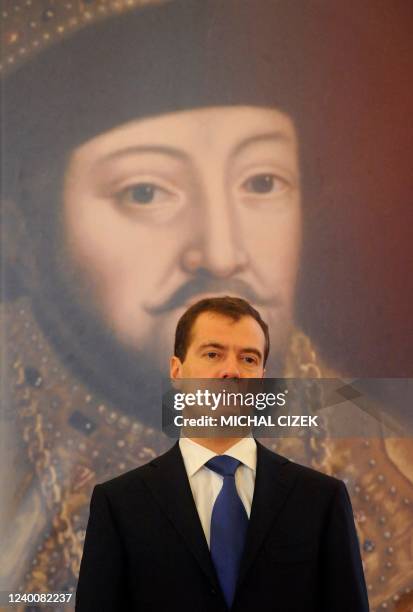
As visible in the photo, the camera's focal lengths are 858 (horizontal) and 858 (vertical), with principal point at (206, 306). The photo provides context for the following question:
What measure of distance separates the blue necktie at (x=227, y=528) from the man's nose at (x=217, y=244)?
691 millimetres

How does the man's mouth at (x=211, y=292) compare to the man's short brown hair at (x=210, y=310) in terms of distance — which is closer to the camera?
the man's short brown hair at (x=210, y=310)

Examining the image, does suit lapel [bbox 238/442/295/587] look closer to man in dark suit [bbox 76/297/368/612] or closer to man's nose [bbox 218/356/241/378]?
man in dark suit [bbox 76/297/368/612]

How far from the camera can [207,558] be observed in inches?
61.9

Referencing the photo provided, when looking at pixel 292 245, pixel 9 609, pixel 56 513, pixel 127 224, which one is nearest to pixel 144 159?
pixel 127 224

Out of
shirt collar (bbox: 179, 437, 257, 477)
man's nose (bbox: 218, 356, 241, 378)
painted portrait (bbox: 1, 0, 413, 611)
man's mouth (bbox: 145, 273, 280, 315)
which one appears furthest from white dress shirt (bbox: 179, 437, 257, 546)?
man's mouth (bbox: 145, 273, 280, 315)

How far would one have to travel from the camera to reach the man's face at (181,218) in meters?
2.25

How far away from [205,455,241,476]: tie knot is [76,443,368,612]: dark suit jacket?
0.24 ft

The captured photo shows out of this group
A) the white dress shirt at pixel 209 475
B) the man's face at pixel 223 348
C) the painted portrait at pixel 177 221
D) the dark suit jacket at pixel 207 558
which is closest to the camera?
the dark suit jacket at pixel 207 558

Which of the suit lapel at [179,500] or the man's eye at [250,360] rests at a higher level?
the man's eye at [250,360]

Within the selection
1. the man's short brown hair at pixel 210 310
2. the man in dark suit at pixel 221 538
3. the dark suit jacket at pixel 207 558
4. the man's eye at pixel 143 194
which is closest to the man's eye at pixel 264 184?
the man's eye at pixel 143 194

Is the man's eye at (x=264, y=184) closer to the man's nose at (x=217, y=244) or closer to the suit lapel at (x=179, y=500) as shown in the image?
the man's nose at (x=217, y=244)

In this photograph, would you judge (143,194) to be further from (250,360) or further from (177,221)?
(250,360)

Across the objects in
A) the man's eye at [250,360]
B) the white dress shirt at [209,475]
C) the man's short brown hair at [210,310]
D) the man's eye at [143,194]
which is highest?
the man's eye at [143,194]

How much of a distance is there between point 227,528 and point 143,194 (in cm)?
102
